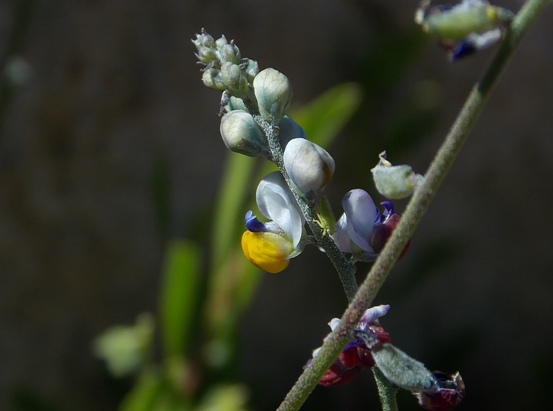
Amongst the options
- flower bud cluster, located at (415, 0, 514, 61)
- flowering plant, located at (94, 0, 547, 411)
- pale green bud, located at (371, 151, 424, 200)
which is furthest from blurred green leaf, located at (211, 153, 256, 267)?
flower bud cluster, located at (415, 0, 514, 61)

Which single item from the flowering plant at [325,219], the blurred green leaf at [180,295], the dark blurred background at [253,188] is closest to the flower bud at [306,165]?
the flowering plant at [325,219]

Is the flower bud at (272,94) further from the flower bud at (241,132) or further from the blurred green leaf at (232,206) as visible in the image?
the blurred green leaf at (232,206)

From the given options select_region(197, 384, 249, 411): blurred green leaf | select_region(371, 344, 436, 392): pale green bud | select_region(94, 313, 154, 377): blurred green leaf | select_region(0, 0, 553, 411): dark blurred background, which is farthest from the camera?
select_region(0, 0, 553, 411): dark blurred background

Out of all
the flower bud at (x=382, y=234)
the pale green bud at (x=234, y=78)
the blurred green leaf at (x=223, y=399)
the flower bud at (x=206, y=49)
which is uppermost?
the flower bud at (x=206, y=49)

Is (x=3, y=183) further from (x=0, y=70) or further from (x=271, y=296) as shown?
(x=271, y=296)

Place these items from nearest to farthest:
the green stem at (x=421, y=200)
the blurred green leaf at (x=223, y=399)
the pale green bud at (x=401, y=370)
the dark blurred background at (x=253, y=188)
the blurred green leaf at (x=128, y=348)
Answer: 1. the green stem at (x=421, y=200)
2. the pale green bud at (x=401, y=370)
3. the blurred green leaf at (x=223, y=399)
4. the blurred green leaf at (x=128, y=348)
5. the dark blurred background at (x=253, y=188)

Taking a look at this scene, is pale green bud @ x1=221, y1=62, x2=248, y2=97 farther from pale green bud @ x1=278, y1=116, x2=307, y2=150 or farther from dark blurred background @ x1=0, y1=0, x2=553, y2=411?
dark blurred background @ x1=0, y1=0, x2=553, y2=411

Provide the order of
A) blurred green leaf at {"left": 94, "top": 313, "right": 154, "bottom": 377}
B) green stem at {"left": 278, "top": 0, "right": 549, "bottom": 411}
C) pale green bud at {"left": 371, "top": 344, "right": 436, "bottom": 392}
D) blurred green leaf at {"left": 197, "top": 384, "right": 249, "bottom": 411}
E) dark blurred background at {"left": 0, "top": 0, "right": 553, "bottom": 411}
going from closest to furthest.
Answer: green stem at {"left": 278, "top": 0, "right": 549, "bottom": 411}
pale green bud at {"left": 371, "top": 344, "right": 436, "bottom": 392}
blurred green leaf at {"left": 197, "top": 384, "right": 249, "bottom": 411}
blurred green leaf at {"left": 94, "top": 313, "right": 154, "bottom": 377}
dark blurred background at {"left": 0, "top": 0, "right": 553, "bottom": 411}
